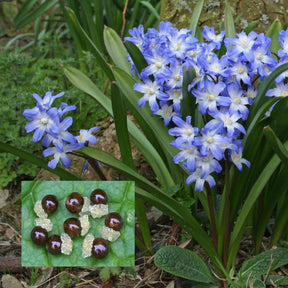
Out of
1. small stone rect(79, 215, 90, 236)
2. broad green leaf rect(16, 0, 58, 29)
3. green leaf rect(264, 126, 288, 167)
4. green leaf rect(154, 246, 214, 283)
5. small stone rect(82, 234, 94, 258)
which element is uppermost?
broad green leaf rect(16, 0, 58, 29)

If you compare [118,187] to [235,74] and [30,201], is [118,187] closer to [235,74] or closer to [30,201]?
[30,201]

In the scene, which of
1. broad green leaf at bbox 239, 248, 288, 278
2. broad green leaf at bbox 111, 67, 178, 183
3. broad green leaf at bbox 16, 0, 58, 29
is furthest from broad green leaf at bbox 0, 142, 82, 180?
broad green leaf at bbox 16, 0, 58, 29

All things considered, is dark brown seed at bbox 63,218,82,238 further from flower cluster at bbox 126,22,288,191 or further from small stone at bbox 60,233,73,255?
flower cluster at bbox 126,22,288,191

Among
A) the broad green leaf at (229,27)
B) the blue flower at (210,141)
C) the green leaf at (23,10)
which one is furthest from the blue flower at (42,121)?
the green leaf at (23,10)

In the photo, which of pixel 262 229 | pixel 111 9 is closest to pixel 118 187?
pixel 262 229

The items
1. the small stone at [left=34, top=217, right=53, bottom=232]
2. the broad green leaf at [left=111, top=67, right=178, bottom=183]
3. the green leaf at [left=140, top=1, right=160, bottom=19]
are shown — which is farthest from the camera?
the green leaf at [left=140, top=1, right=160, bottom=19]

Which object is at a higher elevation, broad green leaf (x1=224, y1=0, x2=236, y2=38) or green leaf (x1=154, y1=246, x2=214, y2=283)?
broad green leaf (x1=224, y1=0, x2=236, y2=38)

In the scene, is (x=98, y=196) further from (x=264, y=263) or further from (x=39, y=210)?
(x=264, y=263)
